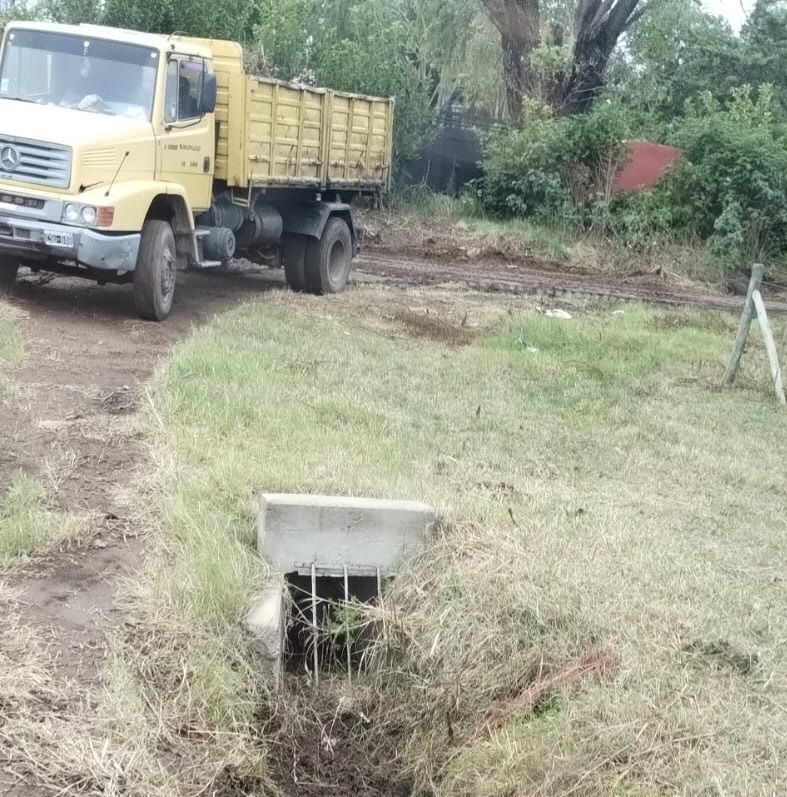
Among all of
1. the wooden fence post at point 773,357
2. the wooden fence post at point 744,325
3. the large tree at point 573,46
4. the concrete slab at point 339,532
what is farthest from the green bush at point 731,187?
the concrete slab at point 339,532

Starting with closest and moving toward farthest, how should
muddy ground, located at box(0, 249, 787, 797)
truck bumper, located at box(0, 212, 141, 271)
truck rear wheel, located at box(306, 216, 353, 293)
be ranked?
→ 1. muddy ground, located at box(0, 249, 787, 797)
2. truck bumper, located at box(0, 212, 141, 271)
3. truck rear wheel, located at box(306, 216, 353, 293)

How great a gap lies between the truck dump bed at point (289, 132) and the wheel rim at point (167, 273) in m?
1.42

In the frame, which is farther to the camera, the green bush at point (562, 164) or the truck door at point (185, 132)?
the green bush at point (562, 164)

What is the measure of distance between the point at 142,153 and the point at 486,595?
6901 mm

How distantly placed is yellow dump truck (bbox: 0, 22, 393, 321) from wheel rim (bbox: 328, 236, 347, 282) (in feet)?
3.94

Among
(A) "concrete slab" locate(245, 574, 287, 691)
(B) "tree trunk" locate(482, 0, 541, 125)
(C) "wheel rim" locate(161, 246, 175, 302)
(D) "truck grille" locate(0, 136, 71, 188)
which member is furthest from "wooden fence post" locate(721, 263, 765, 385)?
(B) "tree trunk" locate(482, 0, 541, 125)

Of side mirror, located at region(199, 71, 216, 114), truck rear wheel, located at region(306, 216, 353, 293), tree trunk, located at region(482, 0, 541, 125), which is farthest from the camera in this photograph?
tree trunk, located at region(482, 0, 541, 125)

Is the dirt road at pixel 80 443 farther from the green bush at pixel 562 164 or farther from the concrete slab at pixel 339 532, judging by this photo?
the green bush at pixel 562 164

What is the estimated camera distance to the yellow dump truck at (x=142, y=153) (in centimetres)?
1015

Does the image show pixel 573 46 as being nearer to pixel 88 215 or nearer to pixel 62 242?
pixel 88 215

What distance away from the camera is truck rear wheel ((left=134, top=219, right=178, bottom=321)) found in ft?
35.5

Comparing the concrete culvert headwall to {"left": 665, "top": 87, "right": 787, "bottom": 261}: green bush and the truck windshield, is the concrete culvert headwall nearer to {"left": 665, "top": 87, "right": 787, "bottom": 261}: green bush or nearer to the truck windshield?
the truck windshield

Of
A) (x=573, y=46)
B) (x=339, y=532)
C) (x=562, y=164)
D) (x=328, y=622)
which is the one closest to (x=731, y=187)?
(x=562, y=164)

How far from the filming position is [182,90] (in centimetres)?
1134
